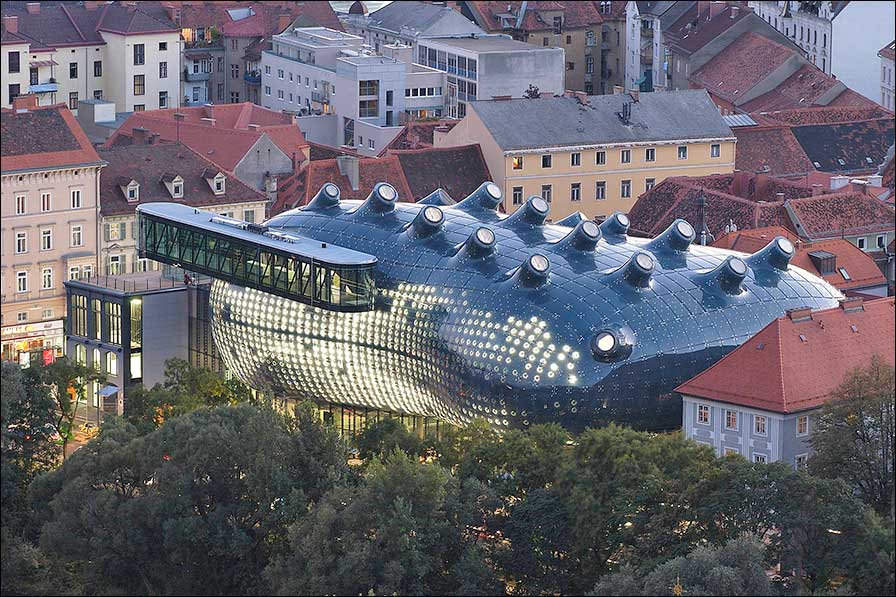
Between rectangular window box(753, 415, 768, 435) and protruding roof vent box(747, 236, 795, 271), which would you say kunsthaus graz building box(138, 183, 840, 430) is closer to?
protruding roof vent box(747, 236, 795, 271)

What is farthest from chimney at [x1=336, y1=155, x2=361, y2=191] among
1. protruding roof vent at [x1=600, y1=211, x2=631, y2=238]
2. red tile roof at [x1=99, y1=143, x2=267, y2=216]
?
protruding roof vent at [x1=600, y1=211, x2=631, y2=238]

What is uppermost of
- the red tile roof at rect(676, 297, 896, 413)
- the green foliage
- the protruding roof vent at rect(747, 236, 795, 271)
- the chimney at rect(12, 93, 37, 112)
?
the chimney at rect(12, 93, 37, 112)

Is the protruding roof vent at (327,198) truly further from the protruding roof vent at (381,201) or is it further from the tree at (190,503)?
the tree at (190,503)

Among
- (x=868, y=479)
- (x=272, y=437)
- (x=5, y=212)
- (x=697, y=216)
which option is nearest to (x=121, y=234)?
(x=5, y=212)

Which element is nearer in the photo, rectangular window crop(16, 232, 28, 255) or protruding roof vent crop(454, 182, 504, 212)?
protruding roof vent crop(454, 182, 504, 212)

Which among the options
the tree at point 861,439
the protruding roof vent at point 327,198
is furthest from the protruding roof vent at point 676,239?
the tree at point 861,439
